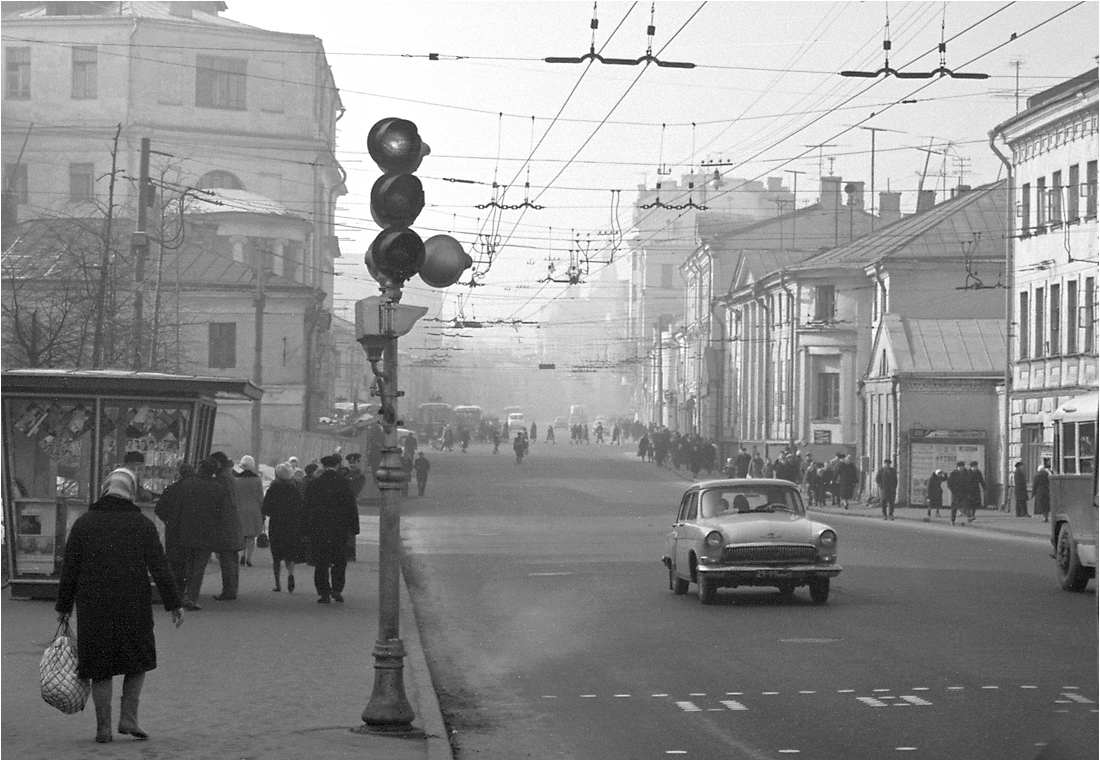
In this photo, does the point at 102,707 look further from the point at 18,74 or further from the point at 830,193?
the point at 830,193

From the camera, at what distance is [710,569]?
751 inches

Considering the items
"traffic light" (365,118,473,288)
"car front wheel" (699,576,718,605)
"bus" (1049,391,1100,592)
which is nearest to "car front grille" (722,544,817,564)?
"car front wheel" (699,576,718,605)

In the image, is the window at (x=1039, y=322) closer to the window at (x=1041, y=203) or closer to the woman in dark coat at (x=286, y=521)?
the window at (x=1041, y=203)

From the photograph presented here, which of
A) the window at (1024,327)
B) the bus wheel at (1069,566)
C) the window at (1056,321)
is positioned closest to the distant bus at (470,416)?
the window at (1024,327)

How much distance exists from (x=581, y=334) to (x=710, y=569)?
175m

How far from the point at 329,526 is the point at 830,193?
7436 cm

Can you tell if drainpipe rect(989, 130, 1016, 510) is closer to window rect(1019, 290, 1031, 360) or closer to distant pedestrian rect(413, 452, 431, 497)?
window rect(1019, 290, 1031, 360)

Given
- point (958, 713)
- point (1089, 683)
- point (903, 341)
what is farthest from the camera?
point (903, 341)

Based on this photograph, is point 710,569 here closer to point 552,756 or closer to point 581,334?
point 552,756

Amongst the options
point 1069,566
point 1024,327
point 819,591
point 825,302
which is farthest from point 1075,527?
point 825,302

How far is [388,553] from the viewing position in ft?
33.9

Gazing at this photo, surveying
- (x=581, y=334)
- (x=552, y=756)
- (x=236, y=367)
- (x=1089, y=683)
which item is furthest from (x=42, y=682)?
(x=581, y=334)

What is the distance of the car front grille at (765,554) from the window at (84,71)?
64.0 m

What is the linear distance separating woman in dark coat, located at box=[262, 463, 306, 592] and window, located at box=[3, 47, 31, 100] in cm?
6173
